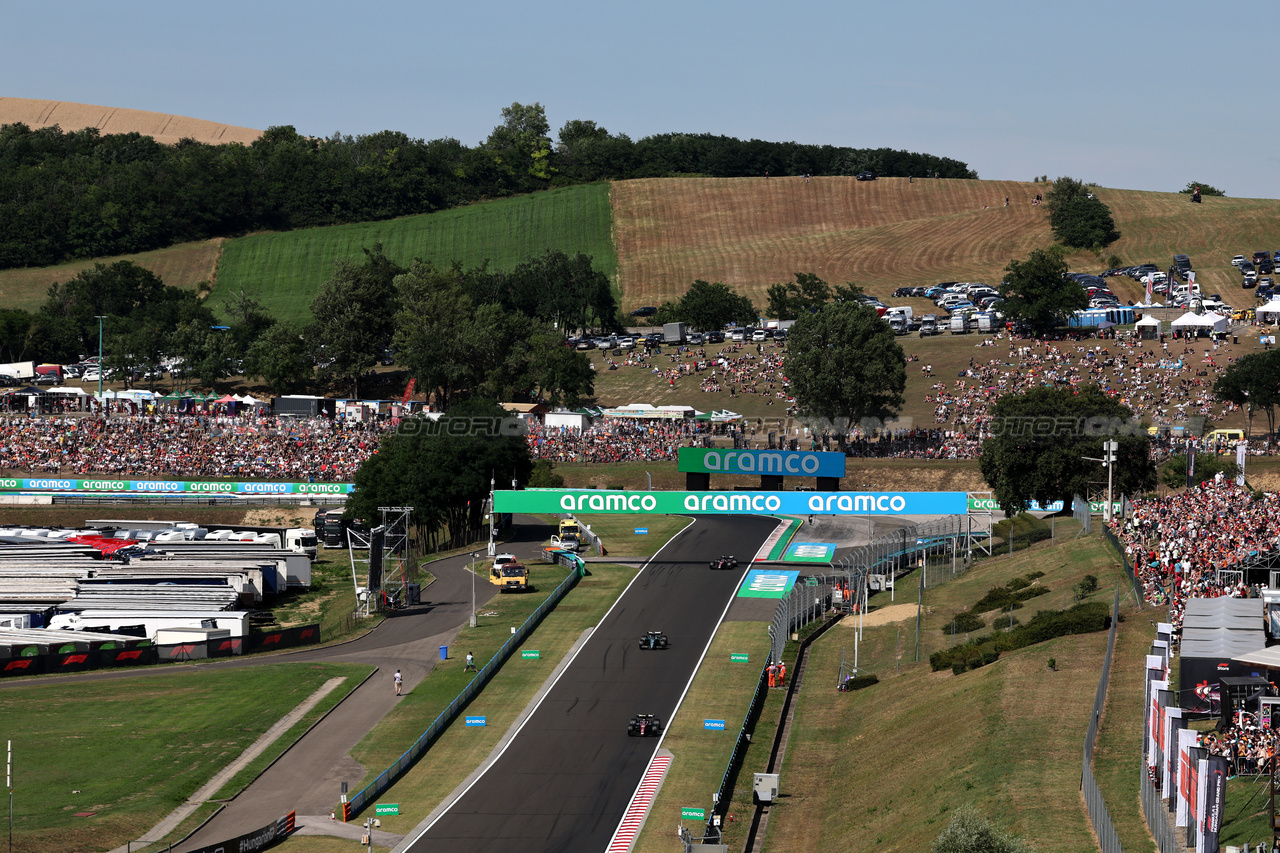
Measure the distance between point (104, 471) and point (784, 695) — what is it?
→ 64880 millimetres

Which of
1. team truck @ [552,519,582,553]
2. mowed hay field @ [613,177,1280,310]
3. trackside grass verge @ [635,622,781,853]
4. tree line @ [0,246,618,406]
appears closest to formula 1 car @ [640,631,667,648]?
trackside grass verge @ [635,622,781,853]

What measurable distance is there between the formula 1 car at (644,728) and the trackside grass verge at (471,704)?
15.4ft

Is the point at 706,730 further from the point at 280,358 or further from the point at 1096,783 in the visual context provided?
the point at 280,358

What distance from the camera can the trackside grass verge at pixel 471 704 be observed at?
41.4 meters

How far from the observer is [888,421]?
323 feet

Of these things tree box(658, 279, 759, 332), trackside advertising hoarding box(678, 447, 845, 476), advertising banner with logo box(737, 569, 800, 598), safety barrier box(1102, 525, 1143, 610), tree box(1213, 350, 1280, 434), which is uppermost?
tree box(658, 279, 759, 332)

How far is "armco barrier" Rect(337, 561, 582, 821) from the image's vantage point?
39.5 m

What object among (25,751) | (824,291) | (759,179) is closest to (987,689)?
Result: (25,751)

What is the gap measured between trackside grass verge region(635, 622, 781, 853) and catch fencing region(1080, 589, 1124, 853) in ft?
36.4

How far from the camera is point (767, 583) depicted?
68812 mm

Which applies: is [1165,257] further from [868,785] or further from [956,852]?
[956,852]

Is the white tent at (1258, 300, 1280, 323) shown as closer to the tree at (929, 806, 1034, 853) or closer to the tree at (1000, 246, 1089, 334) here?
the tree at (1000, 246, 1089, 334)

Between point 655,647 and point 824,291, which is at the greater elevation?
point 824,291

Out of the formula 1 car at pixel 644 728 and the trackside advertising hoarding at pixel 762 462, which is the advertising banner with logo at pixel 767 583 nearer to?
the trackside advertising hoarding at pixel 762 462
